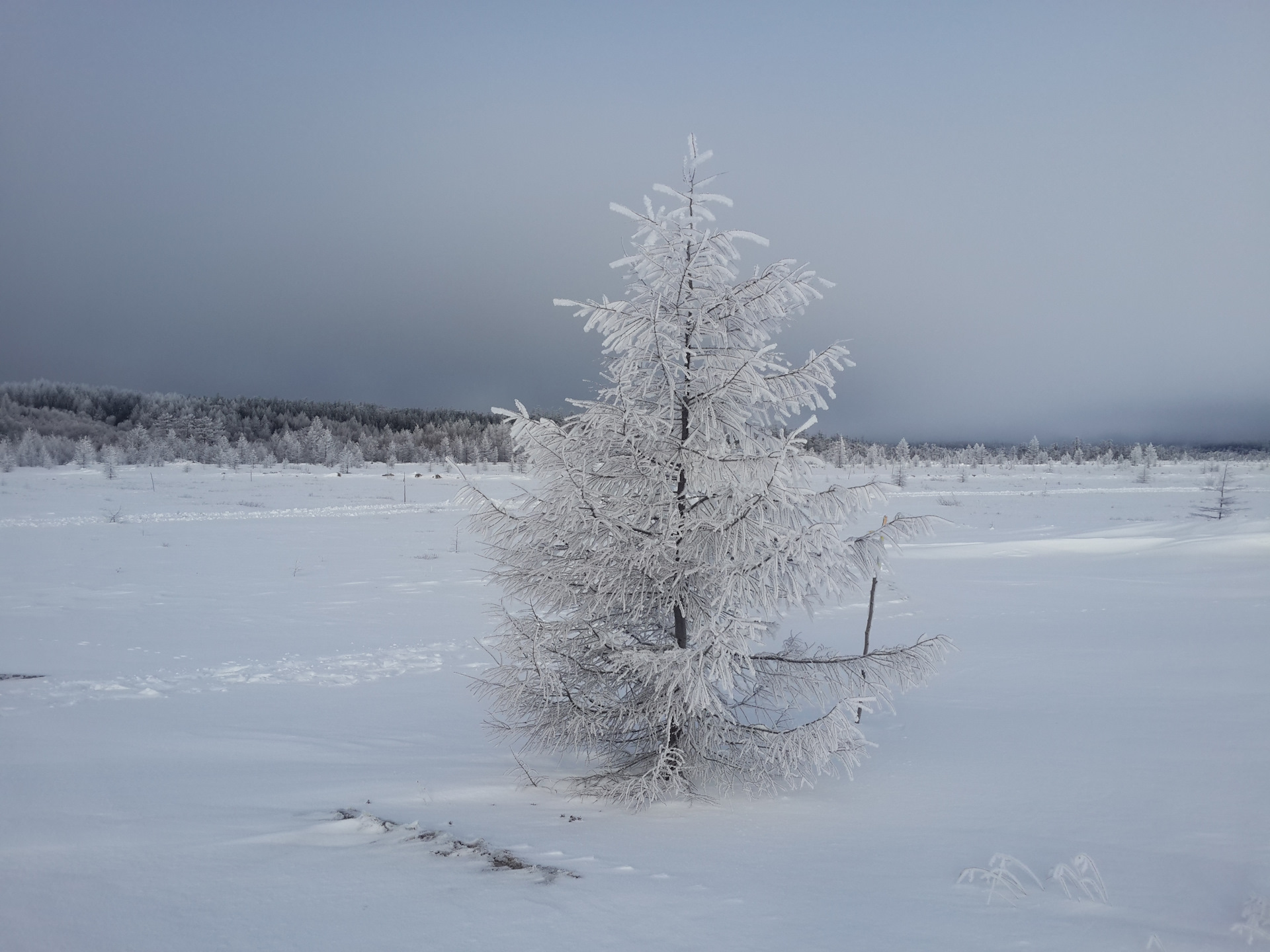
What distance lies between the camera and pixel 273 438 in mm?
Result: 98250

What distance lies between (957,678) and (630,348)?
7420mm

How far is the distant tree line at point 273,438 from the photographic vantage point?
195 ft

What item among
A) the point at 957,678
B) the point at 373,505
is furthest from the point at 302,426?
the point at 957,678

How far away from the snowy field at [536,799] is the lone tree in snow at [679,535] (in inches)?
23.8

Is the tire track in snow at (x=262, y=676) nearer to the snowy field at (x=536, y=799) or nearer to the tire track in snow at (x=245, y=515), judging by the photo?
the snowy field at (x=536, y=799)

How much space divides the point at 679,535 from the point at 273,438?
10629cm

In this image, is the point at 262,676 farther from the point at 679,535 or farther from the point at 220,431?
the point at 220,431

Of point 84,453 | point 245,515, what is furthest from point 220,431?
point 245,515

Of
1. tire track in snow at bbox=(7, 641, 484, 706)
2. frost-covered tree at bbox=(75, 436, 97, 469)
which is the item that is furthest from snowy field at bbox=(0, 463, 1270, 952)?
frost-covered tree at bbox=(75, 436, 97, 469)

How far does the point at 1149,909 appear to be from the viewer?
378 cm

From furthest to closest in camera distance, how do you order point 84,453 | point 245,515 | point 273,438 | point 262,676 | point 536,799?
point 273,438 → point 84,453 → point 245,515 → point 262,676 → point 536,799

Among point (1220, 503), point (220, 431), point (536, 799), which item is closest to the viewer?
point (536, 799)

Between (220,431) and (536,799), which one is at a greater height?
(220,431)

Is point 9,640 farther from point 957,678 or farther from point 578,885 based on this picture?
point 957,678
